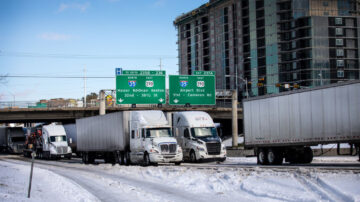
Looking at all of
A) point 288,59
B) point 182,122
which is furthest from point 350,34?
point 182,122

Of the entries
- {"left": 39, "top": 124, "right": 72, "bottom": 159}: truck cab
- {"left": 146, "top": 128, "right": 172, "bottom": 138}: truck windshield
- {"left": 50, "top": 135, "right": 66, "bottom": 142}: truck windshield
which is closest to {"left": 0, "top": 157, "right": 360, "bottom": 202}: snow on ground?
{"left": 146, "top": 128, "right": 172, "bottom": 138}: truck windshield

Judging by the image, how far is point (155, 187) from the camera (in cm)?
2008

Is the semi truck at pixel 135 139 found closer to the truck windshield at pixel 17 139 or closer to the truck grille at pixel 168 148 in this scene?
the truck grille at pixel 168 148

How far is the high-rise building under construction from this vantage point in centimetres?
12588

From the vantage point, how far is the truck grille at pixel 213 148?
33.7 metres

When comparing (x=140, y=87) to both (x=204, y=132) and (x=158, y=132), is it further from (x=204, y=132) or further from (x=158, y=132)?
(x=158, y=132)

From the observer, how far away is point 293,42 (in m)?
129

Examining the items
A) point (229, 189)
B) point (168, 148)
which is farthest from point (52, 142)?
point (229, 189)

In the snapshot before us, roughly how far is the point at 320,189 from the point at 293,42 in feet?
386

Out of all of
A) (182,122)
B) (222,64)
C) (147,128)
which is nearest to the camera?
(147,128)

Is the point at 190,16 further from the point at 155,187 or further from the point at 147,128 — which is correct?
the point at 155,187

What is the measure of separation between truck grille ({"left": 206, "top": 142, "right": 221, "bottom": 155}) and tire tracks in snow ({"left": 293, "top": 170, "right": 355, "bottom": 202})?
1487cm

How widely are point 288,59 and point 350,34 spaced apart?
675 inches

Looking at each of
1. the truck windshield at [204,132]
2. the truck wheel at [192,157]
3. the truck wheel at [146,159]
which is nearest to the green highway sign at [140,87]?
the truck windshield at [204,132]
